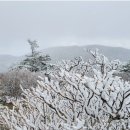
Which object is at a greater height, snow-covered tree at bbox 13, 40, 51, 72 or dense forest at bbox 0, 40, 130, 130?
dense forest at bbox 0, 40, 130, 130

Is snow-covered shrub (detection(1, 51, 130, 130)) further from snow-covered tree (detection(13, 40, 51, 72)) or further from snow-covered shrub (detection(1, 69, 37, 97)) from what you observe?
snow-covered tree (detection(13, 40, 51, 72))

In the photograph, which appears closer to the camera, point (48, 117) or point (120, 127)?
point (120, 127)

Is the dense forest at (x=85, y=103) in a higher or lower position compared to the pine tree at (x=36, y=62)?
higher

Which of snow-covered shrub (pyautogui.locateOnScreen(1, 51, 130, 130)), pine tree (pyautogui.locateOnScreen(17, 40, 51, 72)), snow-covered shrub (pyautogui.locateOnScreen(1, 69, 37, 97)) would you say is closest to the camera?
snow-covered shrub (pyautogui.locateOnScreen(1, 51, 130, 130))

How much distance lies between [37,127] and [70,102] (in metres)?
0.57

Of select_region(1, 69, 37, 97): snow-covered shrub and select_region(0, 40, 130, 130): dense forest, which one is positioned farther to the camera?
select_region(1, 69, 37, 97): snow-covered shrub

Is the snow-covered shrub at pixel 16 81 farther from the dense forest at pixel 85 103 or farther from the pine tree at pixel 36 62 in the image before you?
the dense forest at pixel 85 103

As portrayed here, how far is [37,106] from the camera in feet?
19.6

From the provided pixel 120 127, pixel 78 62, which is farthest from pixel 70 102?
pixel 78 62

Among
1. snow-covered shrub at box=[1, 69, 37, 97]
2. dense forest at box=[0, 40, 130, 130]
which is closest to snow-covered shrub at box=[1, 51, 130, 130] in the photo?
dense forest at box=[0, 40, 130, 130]

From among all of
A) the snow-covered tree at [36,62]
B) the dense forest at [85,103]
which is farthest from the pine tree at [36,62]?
the dense forest at [85,103]

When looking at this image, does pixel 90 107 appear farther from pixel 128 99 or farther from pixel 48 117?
pixel 48 117

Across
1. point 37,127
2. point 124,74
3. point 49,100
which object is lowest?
point 124,74

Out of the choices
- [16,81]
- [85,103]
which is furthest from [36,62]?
[85,103]
